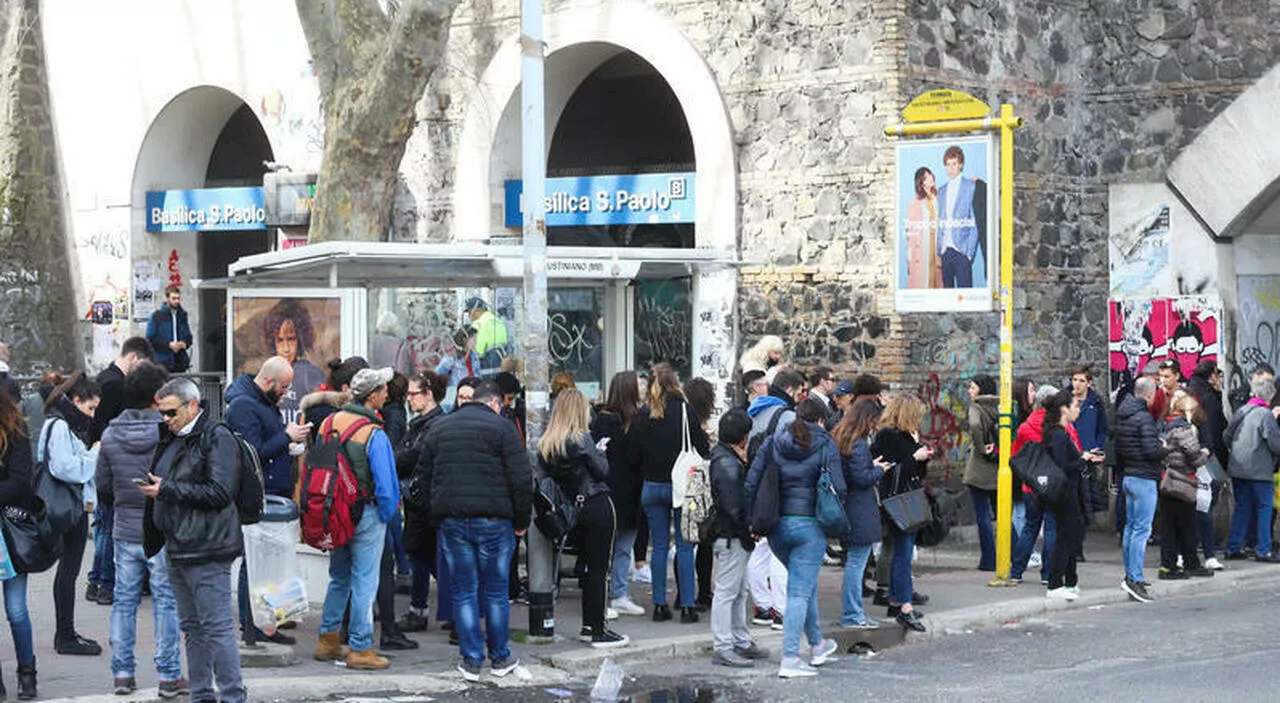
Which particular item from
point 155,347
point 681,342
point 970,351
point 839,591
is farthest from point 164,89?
point 839,591

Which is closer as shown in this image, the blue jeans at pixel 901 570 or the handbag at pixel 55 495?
the handbag at pixel 55 495

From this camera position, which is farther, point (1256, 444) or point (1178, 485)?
point (1256, 444)

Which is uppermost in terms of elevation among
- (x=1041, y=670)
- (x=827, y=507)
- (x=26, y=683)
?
(x=827, y=507)

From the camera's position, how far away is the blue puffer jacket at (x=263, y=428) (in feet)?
39.8

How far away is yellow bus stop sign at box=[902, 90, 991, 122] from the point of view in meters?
15.8

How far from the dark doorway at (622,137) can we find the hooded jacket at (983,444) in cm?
576

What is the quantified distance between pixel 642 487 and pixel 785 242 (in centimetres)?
585

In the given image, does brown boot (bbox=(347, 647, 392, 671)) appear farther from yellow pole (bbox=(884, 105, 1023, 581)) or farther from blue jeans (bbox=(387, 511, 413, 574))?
yellow pole (bbox=(884, 105, 1023, 581))

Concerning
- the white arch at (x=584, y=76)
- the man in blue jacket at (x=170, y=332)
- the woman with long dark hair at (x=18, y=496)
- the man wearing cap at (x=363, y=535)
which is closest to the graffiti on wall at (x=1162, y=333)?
the white arch at (x=584, y=76)

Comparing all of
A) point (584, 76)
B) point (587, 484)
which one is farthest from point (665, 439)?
point (584, 76)

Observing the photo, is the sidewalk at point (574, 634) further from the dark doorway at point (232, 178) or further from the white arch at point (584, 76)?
the dark doorway at point (232, 178)

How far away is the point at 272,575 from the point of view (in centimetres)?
1173

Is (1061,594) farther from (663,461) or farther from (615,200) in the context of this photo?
(615,200)

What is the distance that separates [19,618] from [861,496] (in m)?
5.46
